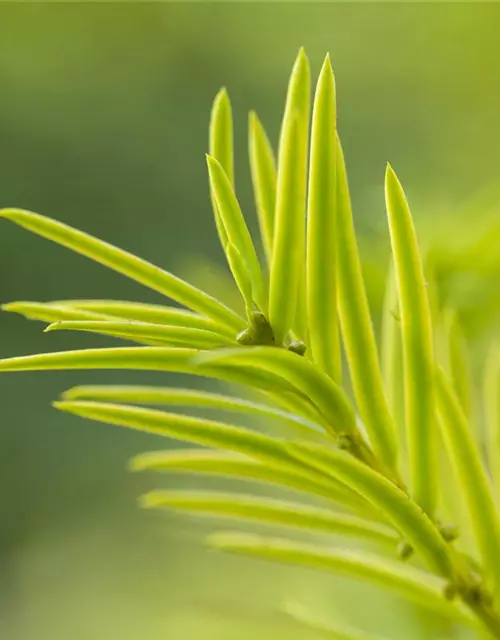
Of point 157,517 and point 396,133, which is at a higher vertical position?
point 396,133

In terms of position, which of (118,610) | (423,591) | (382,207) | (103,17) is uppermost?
(103,17)

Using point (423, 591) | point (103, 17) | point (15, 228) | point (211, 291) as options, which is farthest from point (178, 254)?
point (423, 591)

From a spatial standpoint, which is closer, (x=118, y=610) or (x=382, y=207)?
(x=382, y=207)

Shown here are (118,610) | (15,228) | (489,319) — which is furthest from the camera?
(15,228)

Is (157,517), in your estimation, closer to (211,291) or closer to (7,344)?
(7,344)

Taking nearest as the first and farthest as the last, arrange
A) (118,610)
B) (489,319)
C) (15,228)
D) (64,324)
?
(64,324) → (489,319) → (118,610) → (15,228)

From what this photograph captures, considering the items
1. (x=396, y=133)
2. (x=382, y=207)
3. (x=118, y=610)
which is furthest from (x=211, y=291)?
(x=396, y=133)
